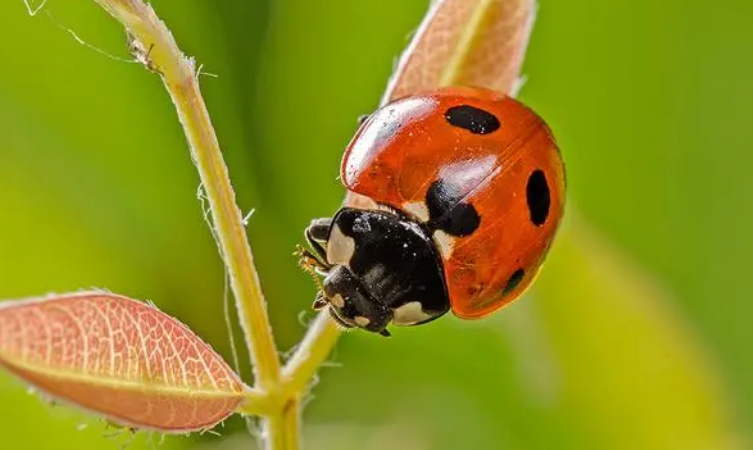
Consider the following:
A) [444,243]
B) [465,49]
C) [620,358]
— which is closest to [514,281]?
[444,243]

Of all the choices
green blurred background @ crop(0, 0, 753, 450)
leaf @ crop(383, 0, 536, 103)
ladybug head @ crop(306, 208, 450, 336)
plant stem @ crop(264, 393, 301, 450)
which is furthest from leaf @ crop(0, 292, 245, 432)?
green blurred background @ crop(0, 0, 753, 450)

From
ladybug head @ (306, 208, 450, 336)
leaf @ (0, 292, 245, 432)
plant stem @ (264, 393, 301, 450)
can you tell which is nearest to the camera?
leaf @ (0, 292, 245, 432)

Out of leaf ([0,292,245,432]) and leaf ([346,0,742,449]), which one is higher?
leaf ([0,292,245,432])

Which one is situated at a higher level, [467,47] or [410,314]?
[467,47]

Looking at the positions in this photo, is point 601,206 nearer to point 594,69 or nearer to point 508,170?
point 594,69

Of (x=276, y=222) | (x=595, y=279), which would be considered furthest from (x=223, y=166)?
(x=276, y=222)

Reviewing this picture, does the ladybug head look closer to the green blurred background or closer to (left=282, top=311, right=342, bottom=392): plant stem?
(left=282, top=311, right=342, bottom=392): plant stem

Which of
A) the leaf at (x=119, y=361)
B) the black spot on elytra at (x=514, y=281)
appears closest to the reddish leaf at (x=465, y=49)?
the black spot on elytra at (x=514, y=281)

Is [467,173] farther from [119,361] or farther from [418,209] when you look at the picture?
[119,361]
